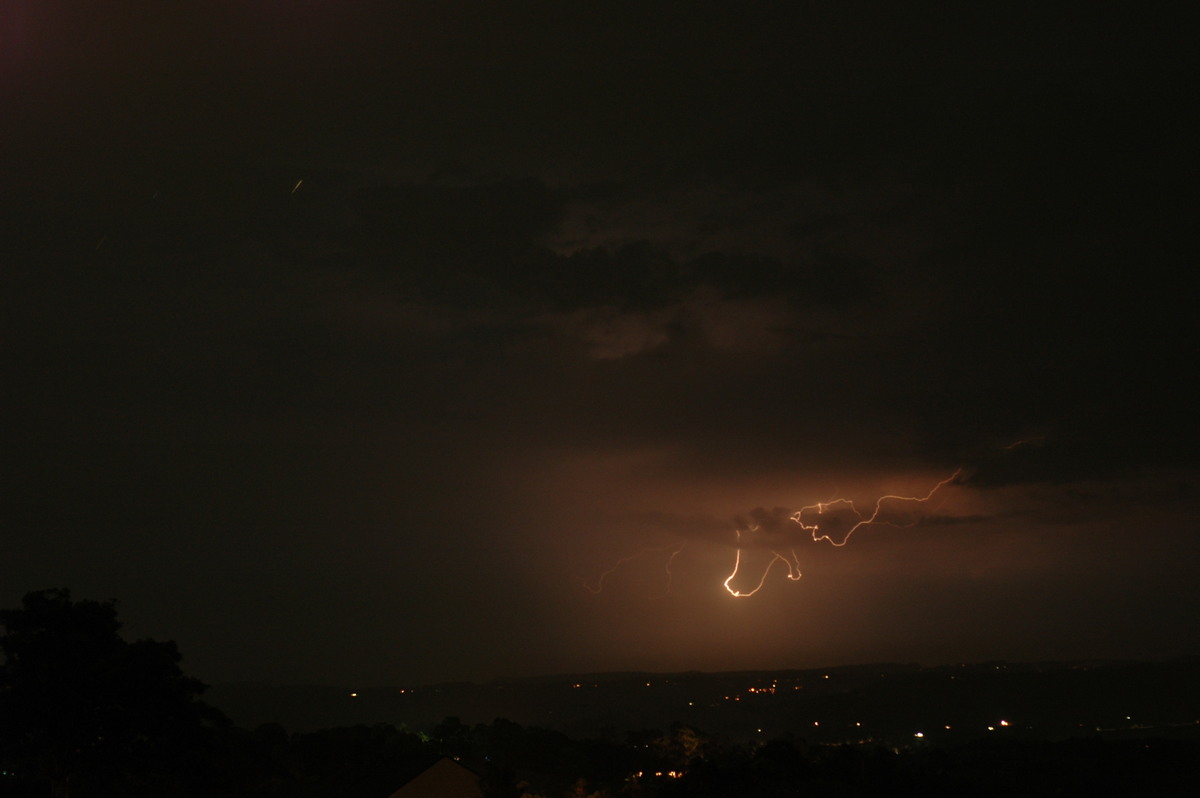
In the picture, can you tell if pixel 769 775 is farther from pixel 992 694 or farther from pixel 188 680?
pixel 992 694

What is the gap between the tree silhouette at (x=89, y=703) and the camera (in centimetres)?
1483

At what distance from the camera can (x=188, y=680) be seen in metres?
16.5

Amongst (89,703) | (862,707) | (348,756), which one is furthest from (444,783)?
(862,707)

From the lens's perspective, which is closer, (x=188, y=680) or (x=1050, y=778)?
(x=188, y=680)

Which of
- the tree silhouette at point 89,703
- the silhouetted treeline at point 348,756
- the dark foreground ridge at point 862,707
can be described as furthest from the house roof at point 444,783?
the dark foreground ridge at point 862,707

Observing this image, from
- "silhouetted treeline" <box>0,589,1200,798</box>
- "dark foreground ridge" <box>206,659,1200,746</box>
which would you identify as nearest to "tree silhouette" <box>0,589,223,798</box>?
"silhouetted treeline" <box>0,589,1200,798</box>

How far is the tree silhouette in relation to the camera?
584 inches

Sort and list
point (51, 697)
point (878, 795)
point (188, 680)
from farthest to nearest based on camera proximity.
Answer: point (878, 795)
point (188, 680)
point (51, 697)

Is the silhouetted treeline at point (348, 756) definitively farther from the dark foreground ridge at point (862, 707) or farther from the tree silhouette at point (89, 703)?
the dark foreground ridge at point (862, 707)

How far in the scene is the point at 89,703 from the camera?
1505 centimetres

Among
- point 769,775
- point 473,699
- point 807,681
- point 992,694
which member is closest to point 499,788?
point 769,775

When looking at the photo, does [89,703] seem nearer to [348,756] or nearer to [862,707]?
[348,756]

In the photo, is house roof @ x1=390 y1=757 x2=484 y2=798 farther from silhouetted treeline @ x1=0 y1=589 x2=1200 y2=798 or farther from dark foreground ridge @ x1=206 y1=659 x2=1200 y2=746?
dark foreground ridge @ x1=206 y1=659 x2=1200 y2=746

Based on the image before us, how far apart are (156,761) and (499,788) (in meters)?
12.7
